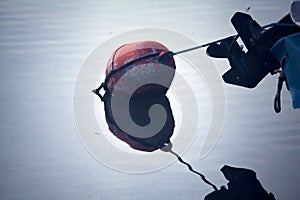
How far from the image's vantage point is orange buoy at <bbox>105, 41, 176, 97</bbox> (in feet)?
7.25

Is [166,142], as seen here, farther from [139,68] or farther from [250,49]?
[250,49]

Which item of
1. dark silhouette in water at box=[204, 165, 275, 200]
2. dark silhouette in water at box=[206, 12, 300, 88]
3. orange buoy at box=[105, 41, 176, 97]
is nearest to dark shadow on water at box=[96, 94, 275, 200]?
dark silhouette in water at box=[204, 165, 275, 200]

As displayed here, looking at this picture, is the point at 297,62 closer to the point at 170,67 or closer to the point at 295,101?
the point at 295,101

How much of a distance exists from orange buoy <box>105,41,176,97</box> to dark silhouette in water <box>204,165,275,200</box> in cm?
72

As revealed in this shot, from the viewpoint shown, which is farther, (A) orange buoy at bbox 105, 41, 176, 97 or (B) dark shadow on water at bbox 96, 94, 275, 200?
(B) dark shadow on water at bbox 96, 94, 275, 200

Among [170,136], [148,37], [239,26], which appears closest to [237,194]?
[170,136]

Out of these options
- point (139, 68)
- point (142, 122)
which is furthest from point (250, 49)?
point (142, 122)

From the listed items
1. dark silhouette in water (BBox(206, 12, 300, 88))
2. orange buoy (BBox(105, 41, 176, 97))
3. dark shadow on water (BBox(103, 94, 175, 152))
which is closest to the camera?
dark silhouette in water (BBox(206, 12, 300, 88))

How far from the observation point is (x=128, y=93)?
2.29 m

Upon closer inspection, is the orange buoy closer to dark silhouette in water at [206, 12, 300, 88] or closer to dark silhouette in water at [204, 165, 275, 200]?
dark silhouette in water at [206, 12, 300, 88]

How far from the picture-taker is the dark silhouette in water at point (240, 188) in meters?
2.43

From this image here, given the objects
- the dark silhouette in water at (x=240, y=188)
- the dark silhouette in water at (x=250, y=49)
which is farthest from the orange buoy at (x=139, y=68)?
the dark silhouette in water at (x=240, y=188)

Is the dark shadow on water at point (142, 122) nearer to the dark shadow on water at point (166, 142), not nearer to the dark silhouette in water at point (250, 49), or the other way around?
the dark shadow on water at point (166, 142)

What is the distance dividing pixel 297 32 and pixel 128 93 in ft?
2.97
